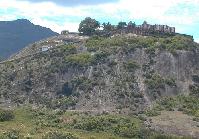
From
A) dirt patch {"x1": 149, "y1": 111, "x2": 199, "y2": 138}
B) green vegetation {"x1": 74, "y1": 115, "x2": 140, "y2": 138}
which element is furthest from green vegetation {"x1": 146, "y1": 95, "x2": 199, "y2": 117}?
green vegetation {"x1": 74, "y1": 115, "x2": 140, "y2": 138}

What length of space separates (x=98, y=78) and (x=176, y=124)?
39510mm

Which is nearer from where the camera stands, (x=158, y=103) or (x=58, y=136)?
(x=58, y=136)

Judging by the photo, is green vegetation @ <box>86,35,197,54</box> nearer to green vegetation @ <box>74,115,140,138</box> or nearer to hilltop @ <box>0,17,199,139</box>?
hilltop @ <box>0,17,199,139</box>

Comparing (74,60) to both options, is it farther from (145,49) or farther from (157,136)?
(157,136)

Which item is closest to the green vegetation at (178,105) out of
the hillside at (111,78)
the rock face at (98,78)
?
the hillside at (111,78)

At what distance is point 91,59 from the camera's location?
187 metres

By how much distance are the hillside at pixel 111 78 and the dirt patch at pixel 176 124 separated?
301cm

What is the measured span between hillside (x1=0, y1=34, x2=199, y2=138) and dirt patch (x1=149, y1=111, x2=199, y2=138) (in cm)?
301

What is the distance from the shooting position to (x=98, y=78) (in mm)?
178625

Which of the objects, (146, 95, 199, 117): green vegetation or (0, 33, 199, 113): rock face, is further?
(0, 33, 199, 113): rock face

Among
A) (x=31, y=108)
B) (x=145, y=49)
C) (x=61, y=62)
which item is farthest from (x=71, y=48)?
(x=31, y=108)

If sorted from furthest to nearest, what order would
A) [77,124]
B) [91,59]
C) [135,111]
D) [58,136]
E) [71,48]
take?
1. [71,48]
2. [91,59]
3. [135,111]
4. [77,124]
5. [58,136]

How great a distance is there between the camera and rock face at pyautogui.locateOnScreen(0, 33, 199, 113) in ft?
555

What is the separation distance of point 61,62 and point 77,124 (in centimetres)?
4953
